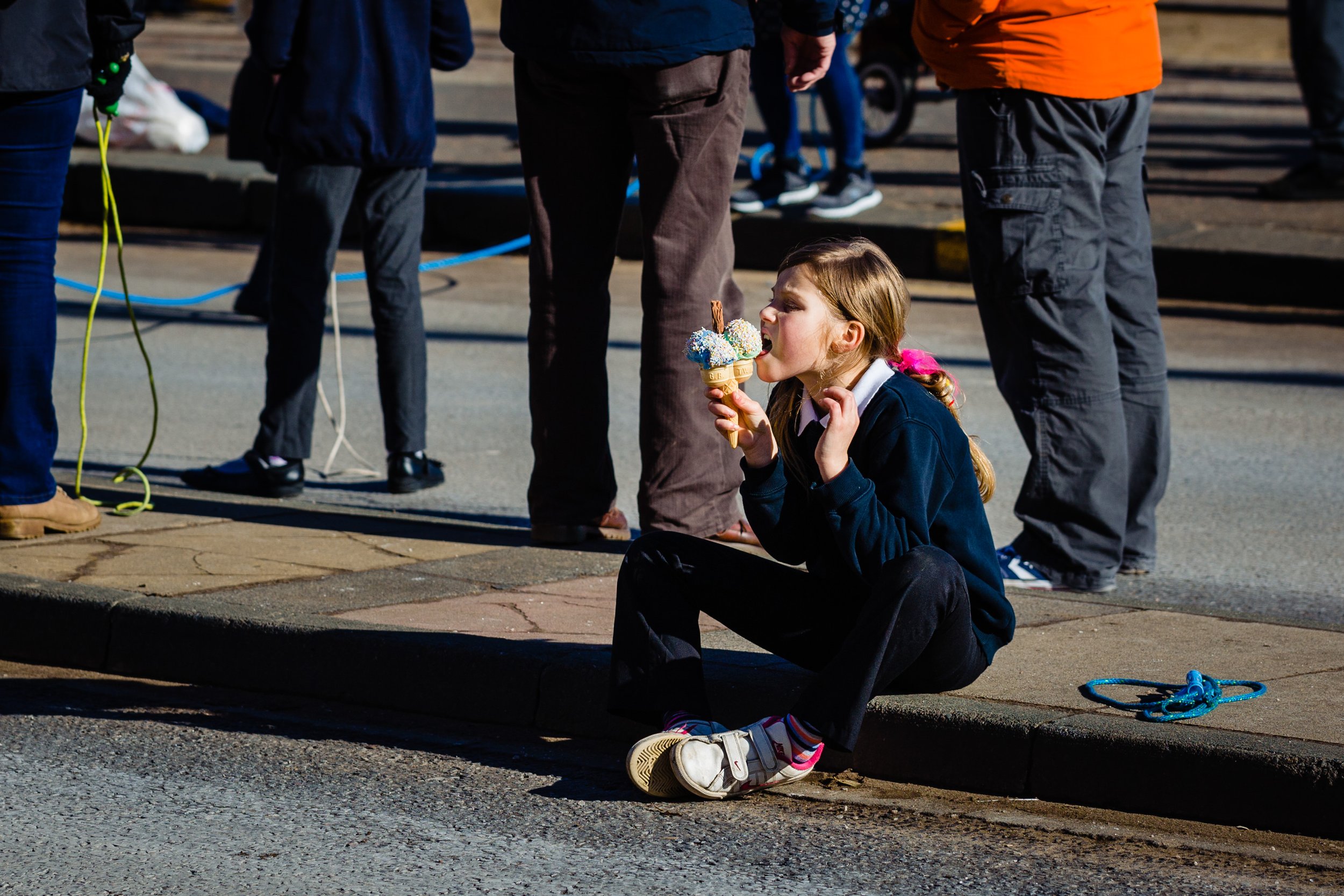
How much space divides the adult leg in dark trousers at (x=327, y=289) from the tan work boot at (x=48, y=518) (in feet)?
2.57

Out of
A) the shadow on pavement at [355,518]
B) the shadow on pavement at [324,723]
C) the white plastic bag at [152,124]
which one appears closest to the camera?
the shadow on pavement at [324,723]

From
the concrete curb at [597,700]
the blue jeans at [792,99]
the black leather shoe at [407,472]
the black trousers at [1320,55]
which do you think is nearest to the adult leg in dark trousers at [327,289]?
the black leather shoe at [407,472]

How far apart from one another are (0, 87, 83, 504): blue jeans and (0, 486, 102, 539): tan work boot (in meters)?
0.03

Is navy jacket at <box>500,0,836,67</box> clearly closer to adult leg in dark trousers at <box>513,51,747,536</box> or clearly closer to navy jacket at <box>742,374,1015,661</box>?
adult leg in dark trousers at <box>513,51,747,536</box>

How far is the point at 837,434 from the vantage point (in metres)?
3.11

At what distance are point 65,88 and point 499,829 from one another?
243 centimetres

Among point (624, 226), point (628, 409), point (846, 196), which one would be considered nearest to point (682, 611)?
point (628, 409)

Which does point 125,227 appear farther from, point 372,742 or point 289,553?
point 372,742

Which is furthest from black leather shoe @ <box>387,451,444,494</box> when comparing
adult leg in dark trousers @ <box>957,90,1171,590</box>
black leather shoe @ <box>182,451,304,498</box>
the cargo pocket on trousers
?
the cargo pocket on trousers

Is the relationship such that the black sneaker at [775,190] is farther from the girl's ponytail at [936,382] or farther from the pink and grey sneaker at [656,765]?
the pink and grey sneaker at [656,765]

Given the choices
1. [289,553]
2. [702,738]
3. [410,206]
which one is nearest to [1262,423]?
[410,206]

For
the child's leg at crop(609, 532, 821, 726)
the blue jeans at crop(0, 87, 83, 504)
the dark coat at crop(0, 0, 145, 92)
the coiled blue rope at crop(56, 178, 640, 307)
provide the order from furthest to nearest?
the coiled blue rope at crop(56, 178, 640, 307)
the blue jeans at crop(0, 87, 83, 504)
the dark coat at crop(0, 0, 145, 92)
the child's leg at crop(609, 532, 821, 726)

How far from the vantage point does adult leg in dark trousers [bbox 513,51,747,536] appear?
452cm

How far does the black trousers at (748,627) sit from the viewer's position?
10.5 feet
